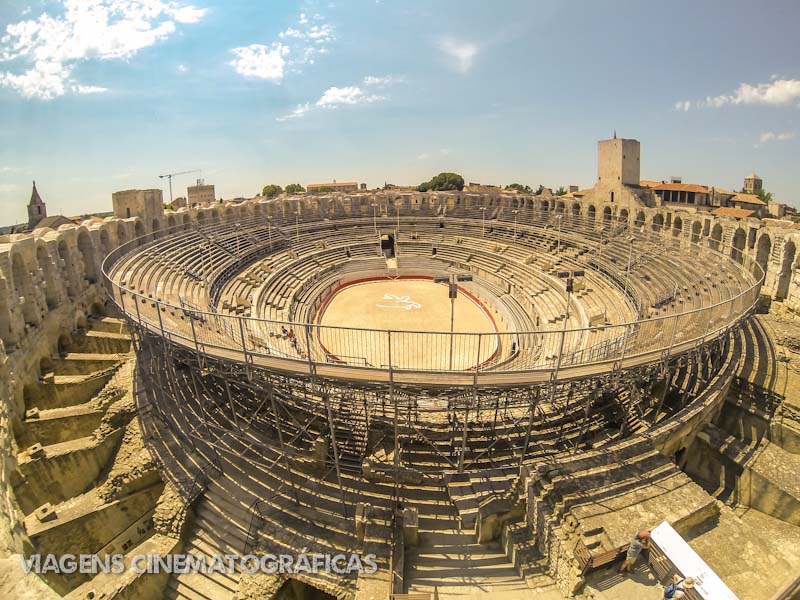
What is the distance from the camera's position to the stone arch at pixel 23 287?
16.9 m

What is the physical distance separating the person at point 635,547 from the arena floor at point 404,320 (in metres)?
11.4

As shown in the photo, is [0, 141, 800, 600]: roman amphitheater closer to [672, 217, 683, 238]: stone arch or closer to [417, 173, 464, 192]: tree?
[672, 217, 683, 238]: stone arch

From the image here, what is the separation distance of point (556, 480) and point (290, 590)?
270 inches

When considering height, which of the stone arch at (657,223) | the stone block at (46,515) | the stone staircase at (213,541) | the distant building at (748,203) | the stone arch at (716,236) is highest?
the distant building at (748,203)

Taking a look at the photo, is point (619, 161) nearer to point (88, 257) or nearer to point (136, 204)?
point (136, 204)

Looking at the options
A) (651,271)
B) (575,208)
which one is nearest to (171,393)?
(651,271)

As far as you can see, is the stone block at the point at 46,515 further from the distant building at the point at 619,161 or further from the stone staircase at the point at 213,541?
the distant building at the point at 619,161

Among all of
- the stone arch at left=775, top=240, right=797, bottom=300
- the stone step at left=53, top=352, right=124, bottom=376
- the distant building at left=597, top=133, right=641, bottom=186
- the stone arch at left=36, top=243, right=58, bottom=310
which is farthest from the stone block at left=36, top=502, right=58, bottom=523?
the distant building at left=597, top=133, right=641, bottom=186

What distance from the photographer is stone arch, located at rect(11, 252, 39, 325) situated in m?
16.9

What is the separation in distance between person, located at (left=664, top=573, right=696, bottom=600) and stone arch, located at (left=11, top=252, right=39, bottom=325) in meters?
22.5

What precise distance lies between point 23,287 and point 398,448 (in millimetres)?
17044

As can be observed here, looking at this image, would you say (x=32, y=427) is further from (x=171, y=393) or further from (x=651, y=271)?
(x=651, y=271)

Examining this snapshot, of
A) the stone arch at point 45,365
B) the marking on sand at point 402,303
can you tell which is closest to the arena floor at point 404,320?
the marking on sand at point 402,303

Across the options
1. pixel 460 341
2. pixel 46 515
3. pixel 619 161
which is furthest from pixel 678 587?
pixel 619 161
